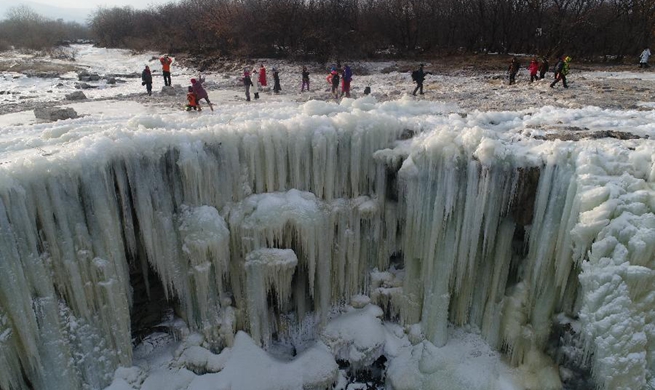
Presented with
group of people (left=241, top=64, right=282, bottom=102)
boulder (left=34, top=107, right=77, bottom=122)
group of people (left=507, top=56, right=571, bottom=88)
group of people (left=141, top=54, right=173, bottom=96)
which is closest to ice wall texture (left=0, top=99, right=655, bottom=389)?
boulder (left=34, top=107, right=77, bottom=122)

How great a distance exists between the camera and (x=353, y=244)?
9.05 m

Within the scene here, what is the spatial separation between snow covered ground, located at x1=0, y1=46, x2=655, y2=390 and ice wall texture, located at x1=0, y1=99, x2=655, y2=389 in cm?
3

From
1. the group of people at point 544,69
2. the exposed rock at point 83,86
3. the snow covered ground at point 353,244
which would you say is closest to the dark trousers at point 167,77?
the exposed rock at point 83,86

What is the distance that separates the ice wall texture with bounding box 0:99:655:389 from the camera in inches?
262

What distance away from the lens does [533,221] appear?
7.86 m

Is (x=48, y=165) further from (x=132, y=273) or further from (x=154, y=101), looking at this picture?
(x=154, y=101)

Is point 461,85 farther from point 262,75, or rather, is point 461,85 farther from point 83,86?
point 83,86

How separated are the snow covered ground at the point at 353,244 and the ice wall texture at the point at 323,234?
3 centimetres

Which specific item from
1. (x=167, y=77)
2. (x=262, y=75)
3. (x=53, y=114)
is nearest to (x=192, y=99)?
(x=53, y=114)

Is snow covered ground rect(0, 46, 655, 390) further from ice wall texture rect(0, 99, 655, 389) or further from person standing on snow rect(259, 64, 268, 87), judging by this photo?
person standing on snow rect(259, 64, 268, 87)

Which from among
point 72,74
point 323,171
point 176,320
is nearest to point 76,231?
point 176,320

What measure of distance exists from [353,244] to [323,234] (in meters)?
0.80

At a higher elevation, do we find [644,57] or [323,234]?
[644,57]

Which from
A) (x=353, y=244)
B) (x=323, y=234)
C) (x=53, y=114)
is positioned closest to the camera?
(x=323, y=234)
